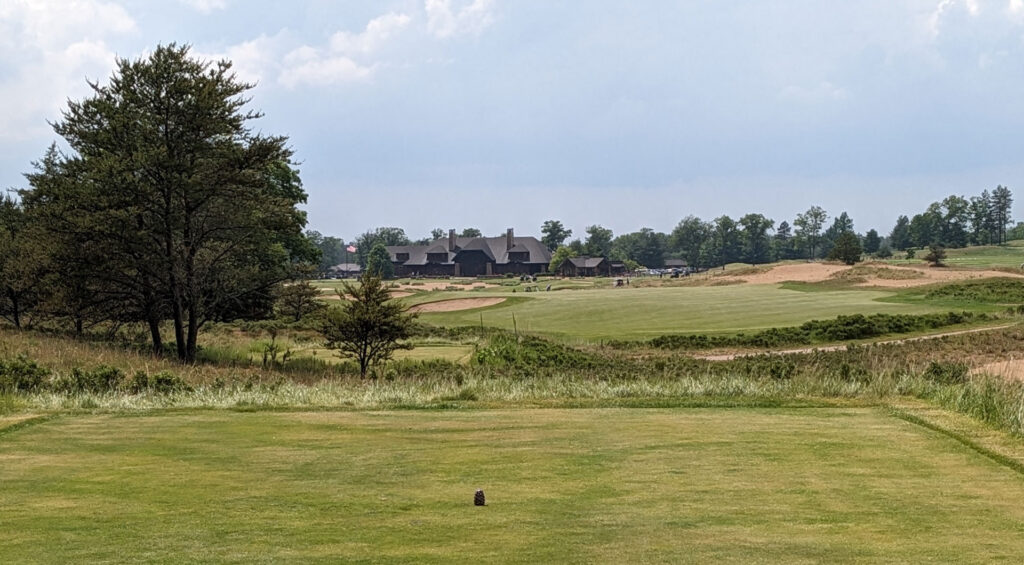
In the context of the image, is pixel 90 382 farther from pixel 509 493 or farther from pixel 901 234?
pixel 901 234

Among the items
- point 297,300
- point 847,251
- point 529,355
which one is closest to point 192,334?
point 529,355

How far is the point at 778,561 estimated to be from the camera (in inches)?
255

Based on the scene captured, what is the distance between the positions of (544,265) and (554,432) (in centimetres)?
13013

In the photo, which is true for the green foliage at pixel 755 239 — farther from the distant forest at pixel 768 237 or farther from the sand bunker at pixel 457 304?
the sand bunker at pixel 457 304

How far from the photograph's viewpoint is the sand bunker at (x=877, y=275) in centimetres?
7111

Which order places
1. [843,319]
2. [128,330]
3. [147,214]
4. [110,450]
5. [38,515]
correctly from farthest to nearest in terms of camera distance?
[843,319] → [128,330] → [147,214] → [110,450] → [38,515]

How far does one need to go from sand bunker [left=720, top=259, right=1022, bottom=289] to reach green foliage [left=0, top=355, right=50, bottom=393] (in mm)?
60536

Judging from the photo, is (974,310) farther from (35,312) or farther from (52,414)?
(52,414)

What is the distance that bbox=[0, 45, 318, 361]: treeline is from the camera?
2927 centimetres

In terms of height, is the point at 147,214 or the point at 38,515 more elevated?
the point at 147,214

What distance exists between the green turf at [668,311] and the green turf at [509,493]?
110 feet

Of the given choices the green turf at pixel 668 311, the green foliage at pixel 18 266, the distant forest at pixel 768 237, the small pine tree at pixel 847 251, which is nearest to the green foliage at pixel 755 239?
the distant forest at pixel 768 237

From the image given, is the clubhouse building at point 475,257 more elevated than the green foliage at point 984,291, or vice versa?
the clubhouse building at point 475,257

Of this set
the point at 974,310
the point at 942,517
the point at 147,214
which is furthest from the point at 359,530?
the point at 974,310
